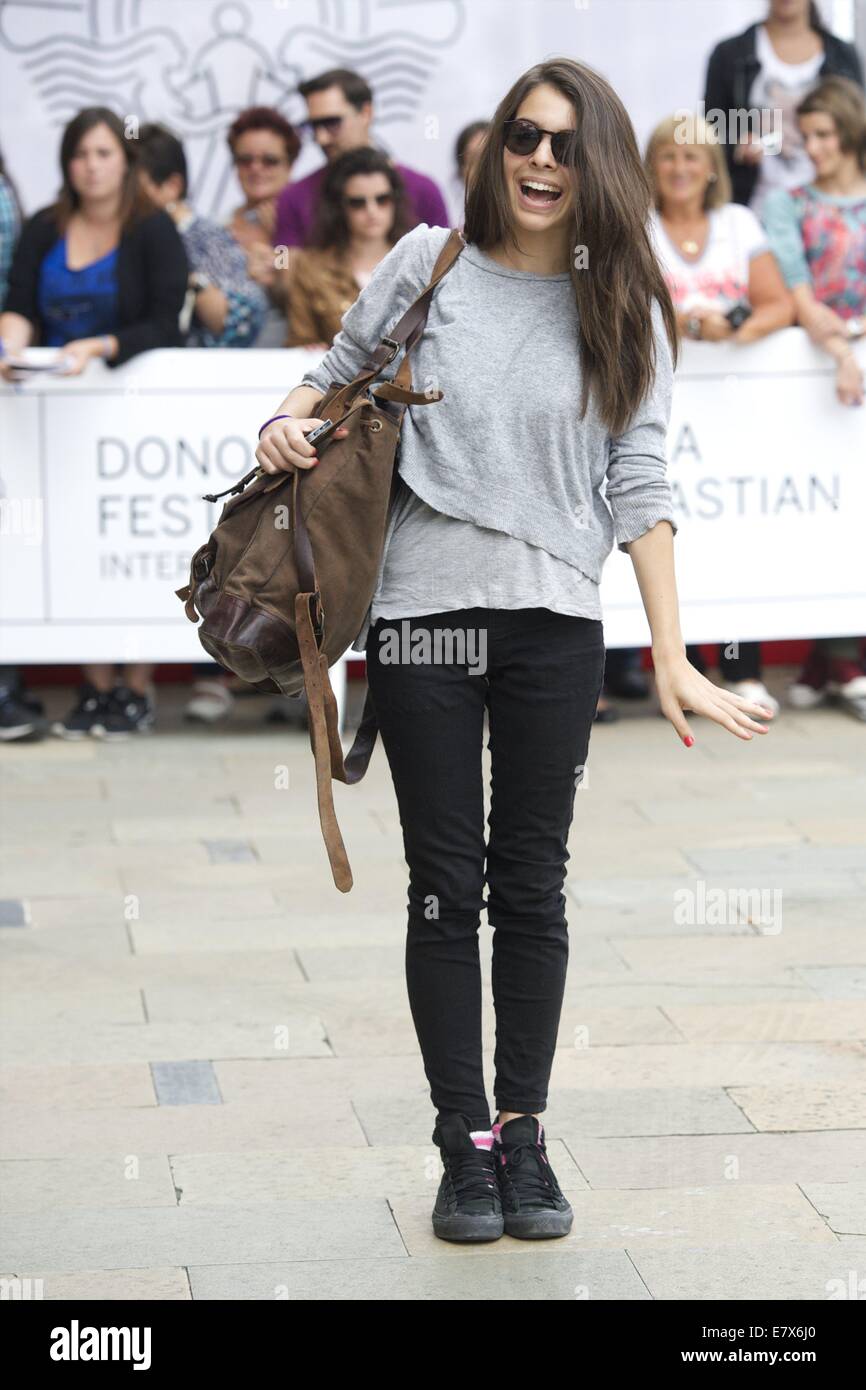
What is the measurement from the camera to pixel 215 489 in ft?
24.8

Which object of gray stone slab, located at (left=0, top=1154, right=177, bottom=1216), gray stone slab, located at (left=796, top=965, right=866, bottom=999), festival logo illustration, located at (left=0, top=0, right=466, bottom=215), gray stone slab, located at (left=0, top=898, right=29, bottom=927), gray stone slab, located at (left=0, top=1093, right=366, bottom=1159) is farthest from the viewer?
festival logo illustration, located at (left=0, top=0, right=466, bottom=215)

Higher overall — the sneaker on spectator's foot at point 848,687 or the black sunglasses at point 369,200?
the black sunglasses at point 369,200

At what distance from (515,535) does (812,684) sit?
5.22m

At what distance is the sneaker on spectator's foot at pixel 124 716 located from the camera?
770cm

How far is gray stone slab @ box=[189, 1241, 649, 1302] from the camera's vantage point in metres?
3.16

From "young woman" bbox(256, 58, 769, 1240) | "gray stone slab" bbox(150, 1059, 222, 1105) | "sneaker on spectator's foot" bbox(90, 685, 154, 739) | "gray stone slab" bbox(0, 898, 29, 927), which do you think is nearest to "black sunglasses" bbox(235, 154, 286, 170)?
"sneaker on spectator's foot" bbox(90, 685, 154, 739)

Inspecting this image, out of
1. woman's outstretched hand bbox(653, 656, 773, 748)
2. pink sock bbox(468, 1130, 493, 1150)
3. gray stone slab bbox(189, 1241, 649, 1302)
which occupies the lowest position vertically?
gray stone slab bbox(189, 1241, 649, 1302)

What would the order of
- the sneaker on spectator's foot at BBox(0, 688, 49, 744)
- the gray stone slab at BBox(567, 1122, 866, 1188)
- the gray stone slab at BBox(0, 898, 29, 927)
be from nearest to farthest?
the gray stone slab at BBox(567, 1122, 866, 1188) → the gray stone slab at BBox(0, 898, 29, 927) → the sneaker on spectator's foot at BBox(0, 688, 49, 744)

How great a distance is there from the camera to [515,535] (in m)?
3.24

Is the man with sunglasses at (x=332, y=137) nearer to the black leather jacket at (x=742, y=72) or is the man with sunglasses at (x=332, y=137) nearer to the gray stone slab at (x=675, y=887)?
the black leather jacket at (x=742, y=72)

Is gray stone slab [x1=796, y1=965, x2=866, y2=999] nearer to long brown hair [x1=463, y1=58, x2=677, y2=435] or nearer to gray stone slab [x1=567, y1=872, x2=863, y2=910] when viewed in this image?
gray stone slab [x1=567, y1=872, x2=863, y2=910]

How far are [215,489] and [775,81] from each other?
3054 millimetres

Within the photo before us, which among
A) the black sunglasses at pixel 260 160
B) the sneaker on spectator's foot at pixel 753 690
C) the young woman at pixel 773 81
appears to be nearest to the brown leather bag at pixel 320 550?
the sneaker on spectator's foot at pixel 753 690

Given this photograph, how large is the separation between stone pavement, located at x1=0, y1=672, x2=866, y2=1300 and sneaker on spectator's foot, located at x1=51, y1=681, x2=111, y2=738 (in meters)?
0.67
